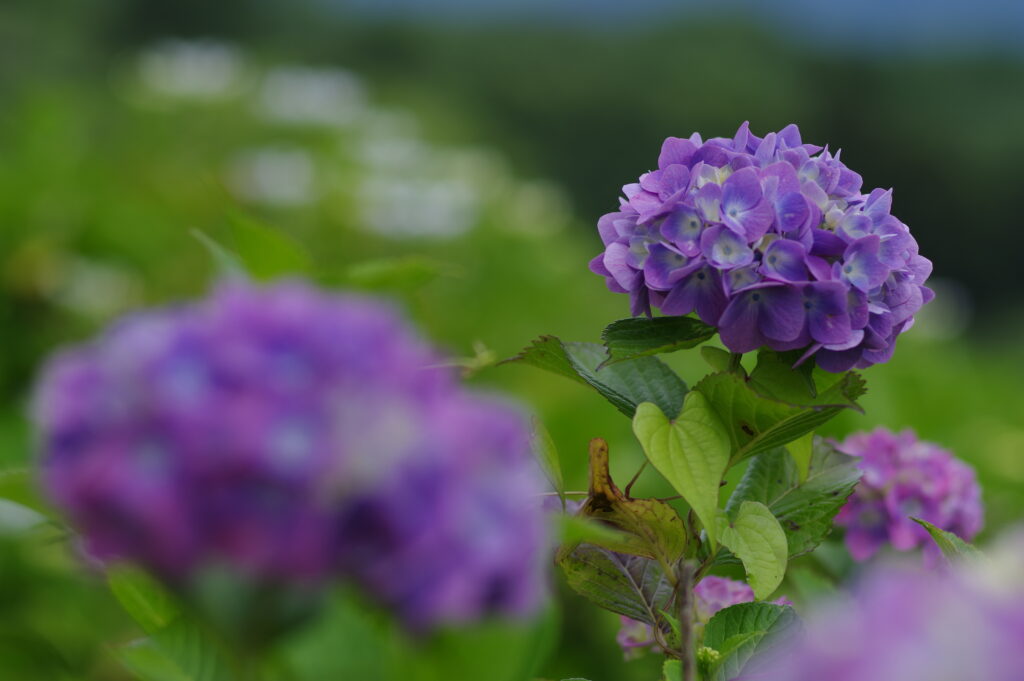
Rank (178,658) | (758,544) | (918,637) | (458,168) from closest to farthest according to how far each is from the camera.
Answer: (918,637) < (178,658) < (758,544) < (458,168)

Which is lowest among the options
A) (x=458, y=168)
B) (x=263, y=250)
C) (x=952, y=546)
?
(x=458, y=168)

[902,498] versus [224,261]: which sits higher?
[224,261]

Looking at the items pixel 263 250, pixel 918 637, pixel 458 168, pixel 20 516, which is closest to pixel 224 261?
pixel 263 250

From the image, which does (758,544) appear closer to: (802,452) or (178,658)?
(802,452)

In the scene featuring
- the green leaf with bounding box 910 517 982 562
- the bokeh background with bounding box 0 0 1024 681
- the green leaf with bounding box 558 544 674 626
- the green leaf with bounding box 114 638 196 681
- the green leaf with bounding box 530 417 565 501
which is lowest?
the bokeh background with bounding box 0 0 1024 681

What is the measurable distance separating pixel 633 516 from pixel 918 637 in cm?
30

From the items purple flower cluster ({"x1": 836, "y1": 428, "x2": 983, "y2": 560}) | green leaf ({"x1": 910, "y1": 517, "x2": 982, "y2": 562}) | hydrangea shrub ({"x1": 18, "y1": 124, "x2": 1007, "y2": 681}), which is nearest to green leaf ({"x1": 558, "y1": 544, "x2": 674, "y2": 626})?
hydrangea shrub ({"x1": 18, "y1": 124, "x2": 1007, "y2": 681})

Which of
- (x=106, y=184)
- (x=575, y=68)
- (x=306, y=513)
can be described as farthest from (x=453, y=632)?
(x=575, y=68)

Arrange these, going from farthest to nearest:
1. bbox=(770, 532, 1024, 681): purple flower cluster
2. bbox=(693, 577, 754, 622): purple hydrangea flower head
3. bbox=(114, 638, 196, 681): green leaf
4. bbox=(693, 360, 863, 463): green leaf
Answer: bbox=(693, 577, 754, 622): purple hydrangea flower head, bbox=(693, 360, 863, 463): green leaf, bbox=(114, 638, 196, 681): green leaf, bbox=(770, 532, 1024, 681): purple flower cluster

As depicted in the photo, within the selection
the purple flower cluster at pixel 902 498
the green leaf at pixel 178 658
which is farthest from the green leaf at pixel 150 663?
the purple flower cluster at pixel 902 498

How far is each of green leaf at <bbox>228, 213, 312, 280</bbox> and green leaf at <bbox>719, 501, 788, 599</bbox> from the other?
0.38 m

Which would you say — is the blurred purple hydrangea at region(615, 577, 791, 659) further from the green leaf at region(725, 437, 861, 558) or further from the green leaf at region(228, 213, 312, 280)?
the green leaf at region(228, 213, 312, 280)

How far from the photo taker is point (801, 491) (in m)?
0.67

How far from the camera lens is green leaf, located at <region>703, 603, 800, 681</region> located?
1.83 feet
